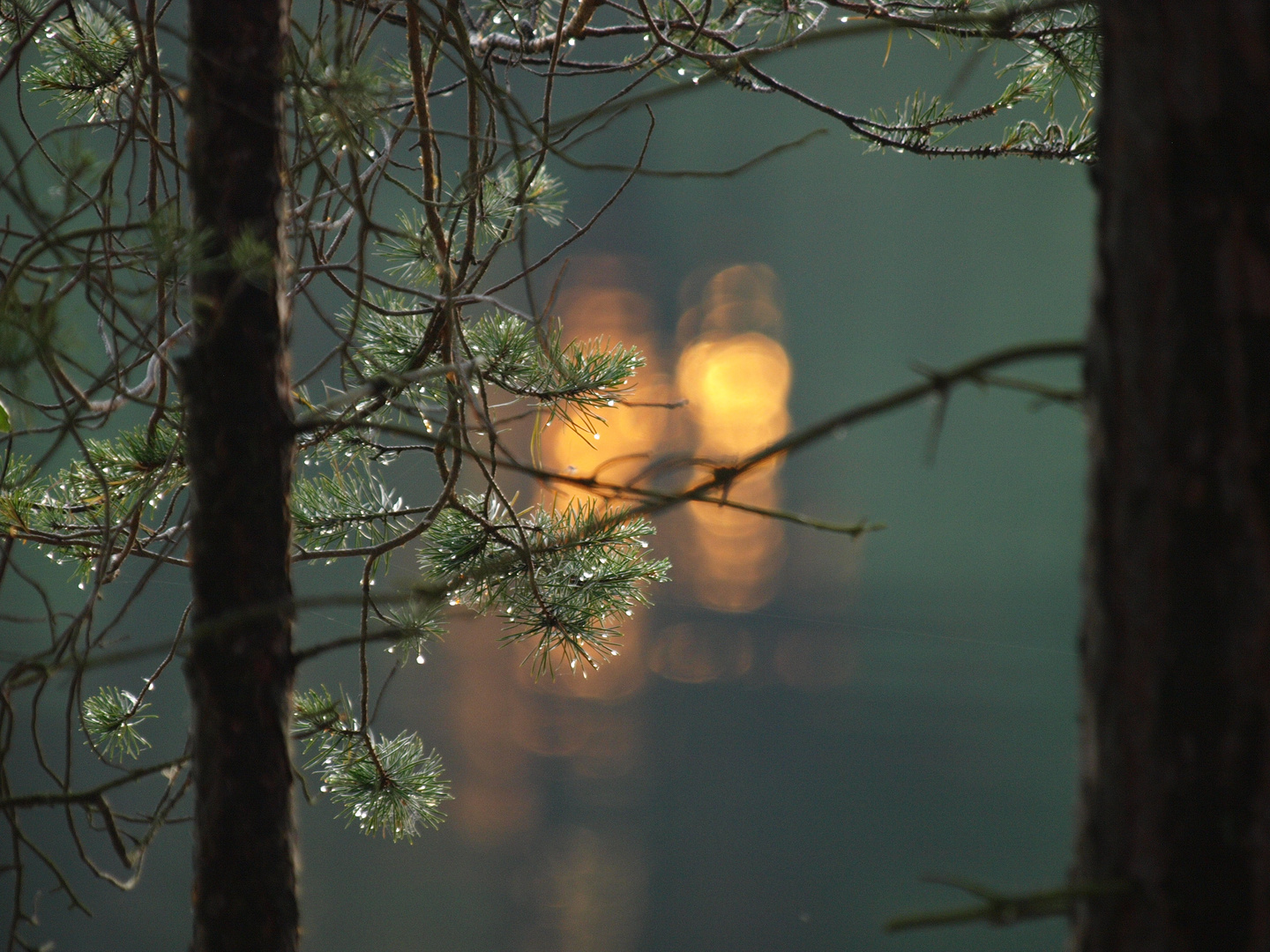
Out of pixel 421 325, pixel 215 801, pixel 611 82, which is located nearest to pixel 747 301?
pixel 611 82

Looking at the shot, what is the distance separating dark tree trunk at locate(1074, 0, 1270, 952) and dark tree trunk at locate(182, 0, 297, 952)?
9.2 inches

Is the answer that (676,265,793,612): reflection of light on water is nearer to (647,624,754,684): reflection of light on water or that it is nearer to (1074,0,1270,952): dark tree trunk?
(647,624,754,684): reflection of light on water

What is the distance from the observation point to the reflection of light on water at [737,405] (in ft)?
9.78

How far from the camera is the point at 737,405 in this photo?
305cm

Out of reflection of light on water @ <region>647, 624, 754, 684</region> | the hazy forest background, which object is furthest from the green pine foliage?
reflection of light on water @ <region>647, 624, 754, 684</region>

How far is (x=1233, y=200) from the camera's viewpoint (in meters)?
0.17

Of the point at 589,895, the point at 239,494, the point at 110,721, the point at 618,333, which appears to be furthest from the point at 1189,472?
the point at 618,333

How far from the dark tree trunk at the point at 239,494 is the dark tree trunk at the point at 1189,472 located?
0.77 ft

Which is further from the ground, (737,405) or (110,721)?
(737,405)

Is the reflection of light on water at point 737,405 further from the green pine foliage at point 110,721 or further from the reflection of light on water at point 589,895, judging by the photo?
the green pine foliage at point 110,721

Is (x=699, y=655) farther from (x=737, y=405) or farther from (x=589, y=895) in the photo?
(x=589, y=895)

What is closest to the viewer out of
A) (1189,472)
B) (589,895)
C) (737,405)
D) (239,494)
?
(1189,472)

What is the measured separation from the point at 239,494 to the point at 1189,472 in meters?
0.26

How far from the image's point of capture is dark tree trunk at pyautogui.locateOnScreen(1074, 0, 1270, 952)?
0.17 meters
